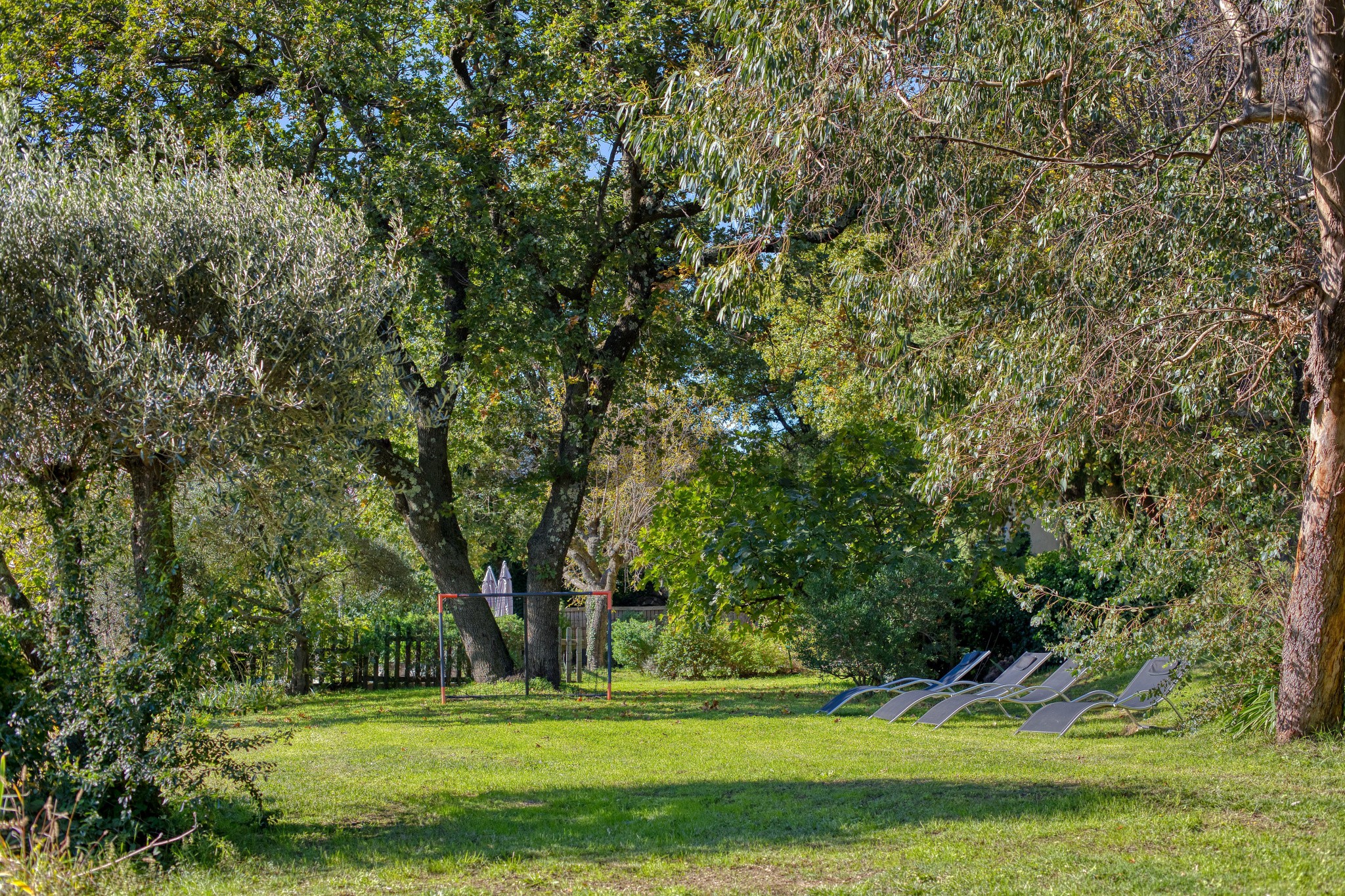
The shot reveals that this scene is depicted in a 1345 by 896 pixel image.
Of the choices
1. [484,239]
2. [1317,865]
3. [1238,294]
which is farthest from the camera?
Result: [484,239]

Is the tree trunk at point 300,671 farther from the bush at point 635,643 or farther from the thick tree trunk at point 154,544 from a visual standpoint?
the thick tree trunk at point 154,544

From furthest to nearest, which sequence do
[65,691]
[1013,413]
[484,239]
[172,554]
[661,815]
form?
[484,239], [1013,413], [661,815], [172,554], [65,691]

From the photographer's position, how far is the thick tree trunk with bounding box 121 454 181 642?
6016 mm

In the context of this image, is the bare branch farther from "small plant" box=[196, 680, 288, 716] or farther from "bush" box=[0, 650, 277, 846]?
"bush" box=[0, 650, 277, 846]

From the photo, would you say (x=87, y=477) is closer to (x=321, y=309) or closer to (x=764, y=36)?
(x=321, y=309)

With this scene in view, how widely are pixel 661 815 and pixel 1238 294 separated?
238 inches

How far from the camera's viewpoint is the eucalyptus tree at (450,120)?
1311 centimetres

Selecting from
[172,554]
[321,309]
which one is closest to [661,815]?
[172,554]

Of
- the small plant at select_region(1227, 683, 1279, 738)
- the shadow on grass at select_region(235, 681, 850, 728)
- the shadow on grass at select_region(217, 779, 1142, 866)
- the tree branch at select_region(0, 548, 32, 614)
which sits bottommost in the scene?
the shadow on grass at select_region(235, 681, 850, 728)

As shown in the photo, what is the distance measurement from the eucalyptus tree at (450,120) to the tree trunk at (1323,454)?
275 inches

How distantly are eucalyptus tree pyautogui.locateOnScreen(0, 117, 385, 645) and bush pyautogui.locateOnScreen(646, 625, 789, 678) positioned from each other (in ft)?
47.3

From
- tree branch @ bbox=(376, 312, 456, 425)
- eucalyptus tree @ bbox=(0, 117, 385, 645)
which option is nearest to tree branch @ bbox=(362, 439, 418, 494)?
tree branch @ bbox=(376, 312, 456, 425)

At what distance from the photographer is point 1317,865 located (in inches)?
212

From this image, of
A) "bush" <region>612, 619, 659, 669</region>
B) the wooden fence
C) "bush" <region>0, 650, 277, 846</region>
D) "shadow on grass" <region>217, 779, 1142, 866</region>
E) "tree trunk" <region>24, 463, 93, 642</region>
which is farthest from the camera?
"bush" <region>612, 619, 659, 669</region>
